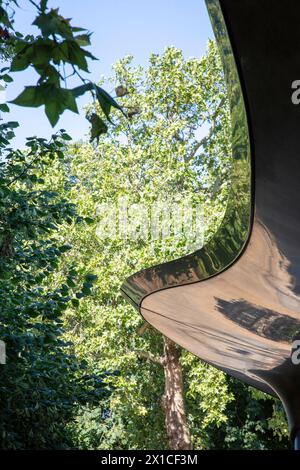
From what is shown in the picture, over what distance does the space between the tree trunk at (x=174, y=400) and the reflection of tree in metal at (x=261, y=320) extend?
1295cm

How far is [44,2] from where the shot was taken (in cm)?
185

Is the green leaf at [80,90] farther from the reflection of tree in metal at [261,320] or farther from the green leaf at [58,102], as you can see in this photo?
the reflection of tree in metal at [261,320]

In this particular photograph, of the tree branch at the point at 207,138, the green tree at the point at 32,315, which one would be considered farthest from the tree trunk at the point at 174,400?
the green tree at the point at 32,315

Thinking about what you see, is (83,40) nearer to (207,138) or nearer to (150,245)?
(150,245)

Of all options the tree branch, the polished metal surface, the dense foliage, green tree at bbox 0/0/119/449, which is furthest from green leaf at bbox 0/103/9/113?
the tree branch

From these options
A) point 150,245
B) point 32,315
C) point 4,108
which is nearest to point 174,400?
point 150,245

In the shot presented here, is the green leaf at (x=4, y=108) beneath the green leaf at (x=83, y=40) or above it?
above

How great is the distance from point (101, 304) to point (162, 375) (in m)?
2.68

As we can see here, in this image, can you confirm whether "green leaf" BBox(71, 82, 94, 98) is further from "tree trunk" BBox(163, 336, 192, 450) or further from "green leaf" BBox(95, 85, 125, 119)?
"tree trunk" BBox(163, 336, 192, 450)

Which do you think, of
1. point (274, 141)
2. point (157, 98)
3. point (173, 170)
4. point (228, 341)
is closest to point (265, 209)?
point (274, 141)

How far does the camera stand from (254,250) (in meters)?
2.88

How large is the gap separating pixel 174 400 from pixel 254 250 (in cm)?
1446

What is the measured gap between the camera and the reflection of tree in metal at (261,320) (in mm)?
3548

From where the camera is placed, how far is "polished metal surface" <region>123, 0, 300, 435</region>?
204 centimetres
